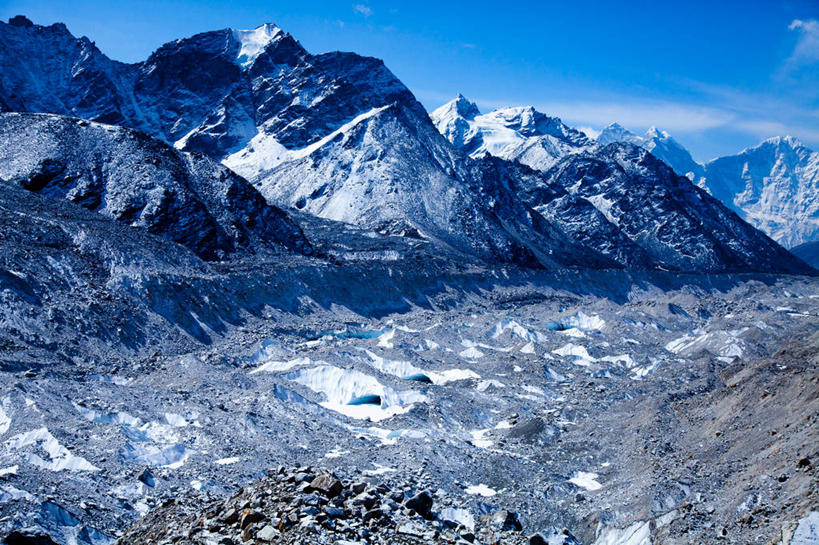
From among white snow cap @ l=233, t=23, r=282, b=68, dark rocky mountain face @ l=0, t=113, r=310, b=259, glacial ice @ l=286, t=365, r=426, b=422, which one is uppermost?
white snow cap @ l=233, t=23, r=282, b=68

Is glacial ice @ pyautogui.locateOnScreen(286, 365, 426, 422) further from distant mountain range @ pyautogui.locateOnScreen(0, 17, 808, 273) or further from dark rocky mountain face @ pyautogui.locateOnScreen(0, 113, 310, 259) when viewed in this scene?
distant mountain range @ pyautogui.locateOnScreen(0, 17, 808, 273)

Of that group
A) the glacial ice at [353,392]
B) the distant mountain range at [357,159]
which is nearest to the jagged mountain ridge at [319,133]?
the distant mountain range at [357,159]

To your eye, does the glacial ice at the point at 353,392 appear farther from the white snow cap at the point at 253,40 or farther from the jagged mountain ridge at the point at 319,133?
the white snow cap at the point at 253,40

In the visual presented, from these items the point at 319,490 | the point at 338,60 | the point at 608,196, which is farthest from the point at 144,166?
the point at 608,196

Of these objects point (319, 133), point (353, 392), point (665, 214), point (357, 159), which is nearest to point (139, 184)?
point (353, 392)

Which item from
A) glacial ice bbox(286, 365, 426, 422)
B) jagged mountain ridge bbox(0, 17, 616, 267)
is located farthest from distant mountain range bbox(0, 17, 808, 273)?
glacial ice bbox(286, 365, 426, 422)

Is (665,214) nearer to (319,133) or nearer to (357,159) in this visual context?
(357,159)
